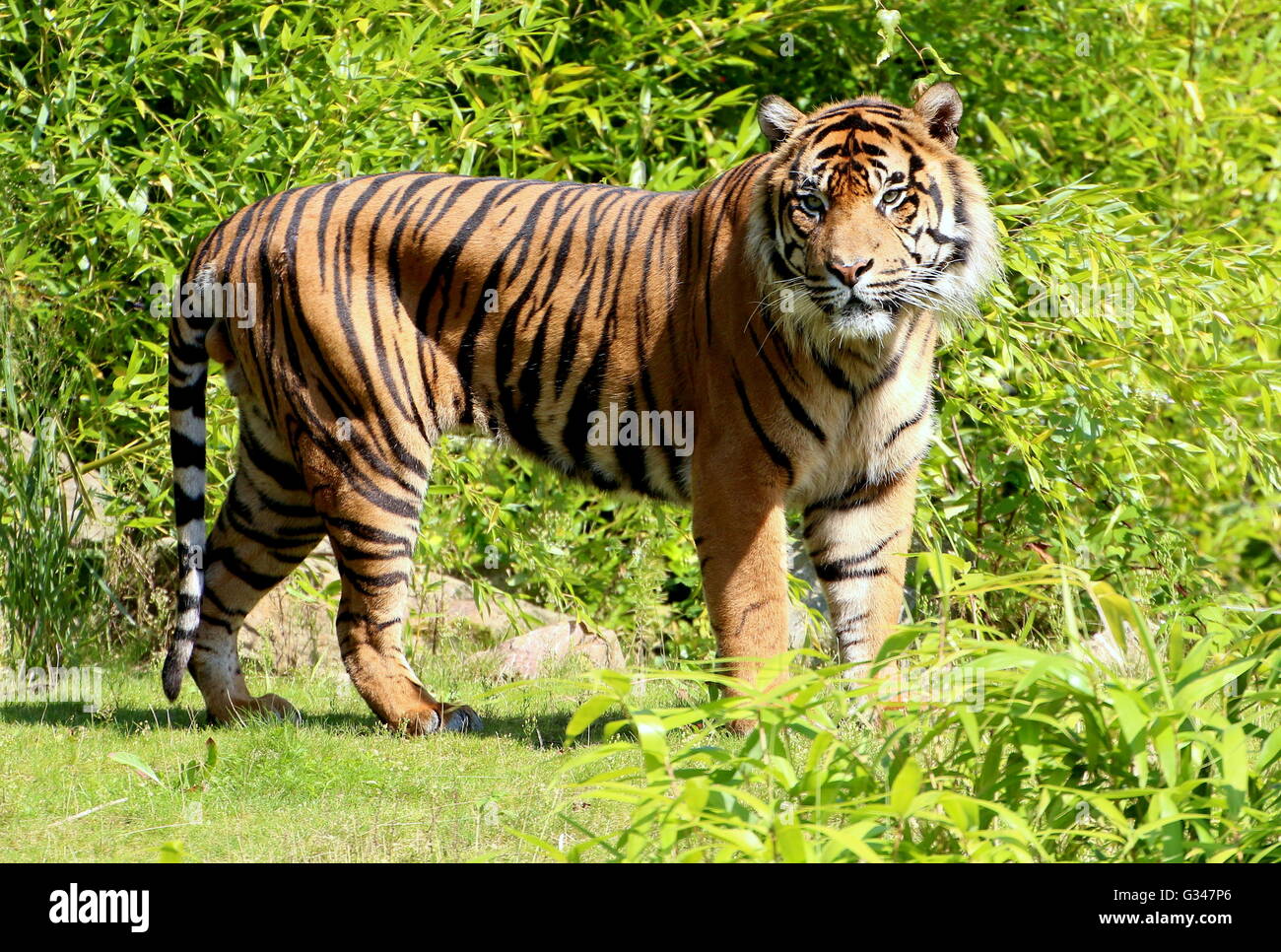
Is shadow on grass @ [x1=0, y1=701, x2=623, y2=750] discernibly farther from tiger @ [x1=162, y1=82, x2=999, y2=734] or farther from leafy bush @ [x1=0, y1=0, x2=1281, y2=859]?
leafy bush @ [x1=0, y1=0, x2=1281, y2=859]

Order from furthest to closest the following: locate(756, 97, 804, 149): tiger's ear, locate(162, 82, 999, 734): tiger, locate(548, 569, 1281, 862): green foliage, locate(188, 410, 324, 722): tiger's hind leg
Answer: locate(188, 410, 324, 722): tiger's hind leg, locate(756, 97, 804, 149): tiger's ear, locate(162, 82, 999, 734): tiger, locate(548, 569, 1281, 862): green foliage

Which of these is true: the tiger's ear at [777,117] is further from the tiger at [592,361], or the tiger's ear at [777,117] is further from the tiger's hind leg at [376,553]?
the tiger's hind leg at [376,553]

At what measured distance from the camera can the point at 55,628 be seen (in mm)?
5941

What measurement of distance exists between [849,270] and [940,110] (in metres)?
0.66

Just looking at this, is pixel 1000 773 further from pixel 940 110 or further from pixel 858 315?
pixel 940 110

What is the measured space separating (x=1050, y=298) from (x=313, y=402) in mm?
2923

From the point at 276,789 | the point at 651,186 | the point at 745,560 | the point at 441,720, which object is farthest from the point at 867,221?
Result: the point at 651,186

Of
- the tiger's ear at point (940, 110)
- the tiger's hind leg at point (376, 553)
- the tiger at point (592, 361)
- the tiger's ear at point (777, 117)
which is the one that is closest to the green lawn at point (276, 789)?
the tiger's hind leg at point (376, 553)

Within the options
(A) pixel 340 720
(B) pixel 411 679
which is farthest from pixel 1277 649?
(A) pixel 340 720

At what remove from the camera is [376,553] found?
4.85 metres

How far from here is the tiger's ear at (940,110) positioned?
449cm

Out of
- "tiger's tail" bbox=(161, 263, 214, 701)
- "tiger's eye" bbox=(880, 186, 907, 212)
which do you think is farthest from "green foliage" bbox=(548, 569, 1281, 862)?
"tiger's tail" bbox=(161, 263, 214, 701)

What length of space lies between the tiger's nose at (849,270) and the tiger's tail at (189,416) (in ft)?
6.90

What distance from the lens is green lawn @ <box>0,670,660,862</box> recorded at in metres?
3.73
